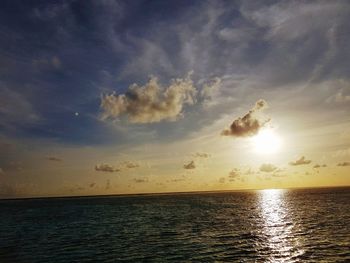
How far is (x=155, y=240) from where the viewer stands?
50688 millimetres

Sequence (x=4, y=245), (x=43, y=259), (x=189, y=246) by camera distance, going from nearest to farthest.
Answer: (x=43, y=259) → (x=189, y=246) → (x=4, y=245)

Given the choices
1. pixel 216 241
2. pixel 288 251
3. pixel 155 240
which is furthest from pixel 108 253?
pixel 288 251

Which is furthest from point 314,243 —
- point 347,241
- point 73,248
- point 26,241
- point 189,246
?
point 26,241

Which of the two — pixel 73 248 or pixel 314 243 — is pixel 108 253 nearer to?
pixel 73 248

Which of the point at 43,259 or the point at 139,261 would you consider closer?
the point at 139,261

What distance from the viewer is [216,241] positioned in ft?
158

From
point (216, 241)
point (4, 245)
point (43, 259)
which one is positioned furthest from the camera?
point (4, 245)

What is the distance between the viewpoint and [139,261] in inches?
1462

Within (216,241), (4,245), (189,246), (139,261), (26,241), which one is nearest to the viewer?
(139,261)

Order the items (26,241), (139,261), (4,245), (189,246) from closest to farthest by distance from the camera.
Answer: (139,261), (189,246), (4,245), (26,241)

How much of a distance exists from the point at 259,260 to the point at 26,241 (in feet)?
128

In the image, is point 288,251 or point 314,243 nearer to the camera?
point 288,251

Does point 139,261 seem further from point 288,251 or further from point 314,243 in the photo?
point 314,243

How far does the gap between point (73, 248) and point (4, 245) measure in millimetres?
13859
